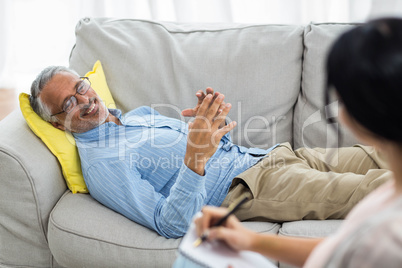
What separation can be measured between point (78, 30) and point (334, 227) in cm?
144

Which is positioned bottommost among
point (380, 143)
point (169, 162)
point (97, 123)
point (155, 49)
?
point (169, 162)

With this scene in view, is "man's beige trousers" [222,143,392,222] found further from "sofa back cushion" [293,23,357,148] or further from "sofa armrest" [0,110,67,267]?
"sofa armrest" [0,110,67,267]

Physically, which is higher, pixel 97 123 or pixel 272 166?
pixel 97 123

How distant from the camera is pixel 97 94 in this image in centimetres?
198

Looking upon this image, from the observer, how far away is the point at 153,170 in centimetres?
181

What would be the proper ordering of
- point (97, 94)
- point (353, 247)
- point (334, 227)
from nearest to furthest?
point (353, 247) < point (334, 227) < point (97, 94)

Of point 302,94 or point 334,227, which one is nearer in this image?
point 334,227

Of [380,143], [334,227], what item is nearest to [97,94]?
[334,227]

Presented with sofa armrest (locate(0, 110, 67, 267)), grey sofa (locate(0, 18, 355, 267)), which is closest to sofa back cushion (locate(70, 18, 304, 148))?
grey sofa (locate(0, 18, 355, 267))

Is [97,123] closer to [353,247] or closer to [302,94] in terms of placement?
[302,94]

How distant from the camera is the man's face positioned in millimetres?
1852

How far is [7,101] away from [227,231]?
3.17 meters

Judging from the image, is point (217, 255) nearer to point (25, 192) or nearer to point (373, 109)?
point (373, 109)

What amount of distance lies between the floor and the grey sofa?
4.81 ft
